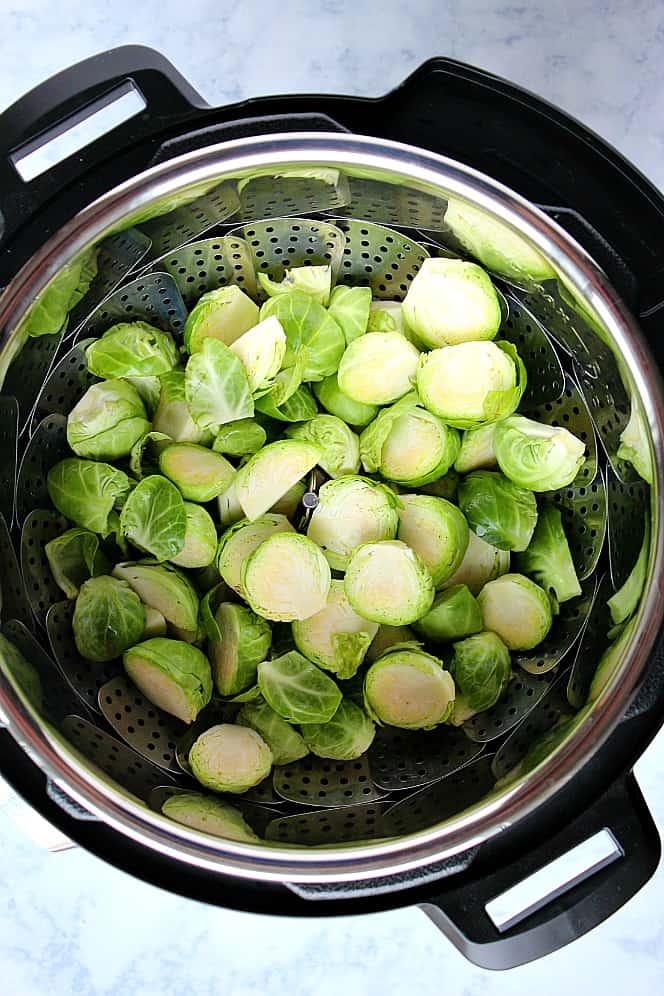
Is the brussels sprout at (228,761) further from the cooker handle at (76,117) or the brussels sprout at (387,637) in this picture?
the cooker handle at (76,117)

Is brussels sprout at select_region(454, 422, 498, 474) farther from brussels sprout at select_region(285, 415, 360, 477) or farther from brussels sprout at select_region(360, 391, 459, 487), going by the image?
brussels sprout at select_region(285, 415, 360, 477)

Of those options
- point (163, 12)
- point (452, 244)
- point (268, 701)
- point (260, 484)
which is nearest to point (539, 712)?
point (268, 701)

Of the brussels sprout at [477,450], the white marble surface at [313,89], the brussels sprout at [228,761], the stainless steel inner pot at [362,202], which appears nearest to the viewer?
the stainless steel inner pot at [362,202]

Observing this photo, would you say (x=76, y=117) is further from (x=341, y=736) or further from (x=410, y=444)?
(x=341, y=736)

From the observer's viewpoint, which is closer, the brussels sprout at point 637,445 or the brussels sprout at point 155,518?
the brussels sprout at point 637,445

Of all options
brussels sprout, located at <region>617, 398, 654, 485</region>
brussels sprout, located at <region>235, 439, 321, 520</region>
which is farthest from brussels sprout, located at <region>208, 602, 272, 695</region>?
brussels sprout, located at <region>617, 398, 654, 485</region>

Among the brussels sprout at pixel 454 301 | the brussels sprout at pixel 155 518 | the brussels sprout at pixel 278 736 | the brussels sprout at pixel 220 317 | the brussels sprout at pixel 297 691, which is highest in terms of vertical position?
the brussels sprout at pixel 454 301

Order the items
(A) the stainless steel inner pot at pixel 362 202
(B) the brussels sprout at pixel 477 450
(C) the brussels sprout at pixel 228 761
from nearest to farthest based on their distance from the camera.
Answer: (A) the stainless steel inner pot at pixel 362 202 → (C) the brussels sprout at pixel 228 761 → (B) the brussels sprout at pixel 477 450

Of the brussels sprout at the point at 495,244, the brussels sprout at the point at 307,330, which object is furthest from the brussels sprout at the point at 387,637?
the brussels sprout at the point at 495,244
